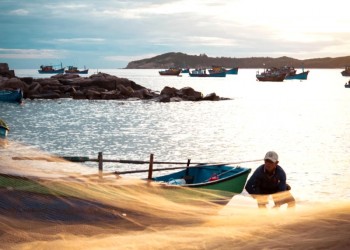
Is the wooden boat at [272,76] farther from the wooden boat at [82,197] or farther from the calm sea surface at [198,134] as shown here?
the wooden boat at [82,197]

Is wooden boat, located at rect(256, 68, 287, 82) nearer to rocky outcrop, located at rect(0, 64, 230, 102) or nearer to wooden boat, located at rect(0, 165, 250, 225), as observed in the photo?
rocky outcrop, located at rect(0, 64, 230, 102)

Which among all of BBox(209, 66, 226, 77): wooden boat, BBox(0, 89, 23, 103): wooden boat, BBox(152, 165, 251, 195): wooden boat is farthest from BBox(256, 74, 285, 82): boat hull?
BBox(152, 165, 251, 195): wooden boat

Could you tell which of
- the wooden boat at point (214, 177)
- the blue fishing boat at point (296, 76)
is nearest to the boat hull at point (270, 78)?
the blue fishing boat at point (296, 76)

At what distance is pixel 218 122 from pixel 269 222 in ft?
125

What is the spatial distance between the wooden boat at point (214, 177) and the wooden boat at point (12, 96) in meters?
49.5

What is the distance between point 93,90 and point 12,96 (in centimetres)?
1208

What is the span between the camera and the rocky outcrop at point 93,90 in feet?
213

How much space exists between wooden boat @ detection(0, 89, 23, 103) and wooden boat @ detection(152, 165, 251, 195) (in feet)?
162

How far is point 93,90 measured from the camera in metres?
67.8

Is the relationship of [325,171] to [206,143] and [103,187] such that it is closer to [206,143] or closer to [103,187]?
[206,143]

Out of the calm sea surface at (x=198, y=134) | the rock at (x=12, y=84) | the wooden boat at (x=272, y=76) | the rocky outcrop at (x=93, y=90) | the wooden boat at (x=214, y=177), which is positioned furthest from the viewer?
the wooden boat at (x=272, y=76)

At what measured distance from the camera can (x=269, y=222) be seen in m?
6.58

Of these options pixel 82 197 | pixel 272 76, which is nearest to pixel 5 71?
pixel 82 197

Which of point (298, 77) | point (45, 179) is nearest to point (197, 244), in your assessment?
point (45, 179)
